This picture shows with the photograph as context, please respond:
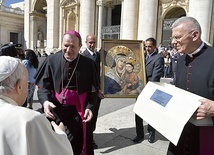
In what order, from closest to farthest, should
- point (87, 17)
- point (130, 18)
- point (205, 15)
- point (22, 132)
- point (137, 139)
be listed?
point (22, 132) < point (137, 139) < point (205, 15) < point (130, 18) < point (87, 17)

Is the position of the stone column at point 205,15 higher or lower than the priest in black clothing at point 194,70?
higher

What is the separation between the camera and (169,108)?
1.96m

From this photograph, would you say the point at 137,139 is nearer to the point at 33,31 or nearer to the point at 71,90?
the point at 71,90

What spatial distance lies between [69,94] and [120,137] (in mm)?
2060

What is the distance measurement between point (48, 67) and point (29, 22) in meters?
31.1

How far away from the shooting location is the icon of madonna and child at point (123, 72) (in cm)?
391

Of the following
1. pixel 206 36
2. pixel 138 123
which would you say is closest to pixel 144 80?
pixel 138 123

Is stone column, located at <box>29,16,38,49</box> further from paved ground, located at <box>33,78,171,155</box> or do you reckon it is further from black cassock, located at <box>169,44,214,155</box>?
black cassock, located at <box>169,44,214,155</box>

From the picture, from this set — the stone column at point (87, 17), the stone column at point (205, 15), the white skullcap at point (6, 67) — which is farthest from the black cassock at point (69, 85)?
the stone column at point (87, 17)

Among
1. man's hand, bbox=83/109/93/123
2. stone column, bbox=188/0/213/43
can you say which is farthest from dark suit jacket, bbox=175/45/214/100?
stone column, bbox=188/0/213/43

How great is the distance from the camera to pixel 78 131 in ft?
9.11

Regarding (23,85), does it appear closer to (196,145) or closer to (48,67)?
(48,67)

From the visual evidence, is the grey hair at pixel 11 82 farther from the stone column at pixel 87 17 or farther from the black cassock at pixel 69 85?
the stone column at pixel 87 17

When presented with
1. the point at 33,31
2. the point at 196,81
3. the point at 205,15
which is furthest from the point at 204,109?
the point at 33,31
